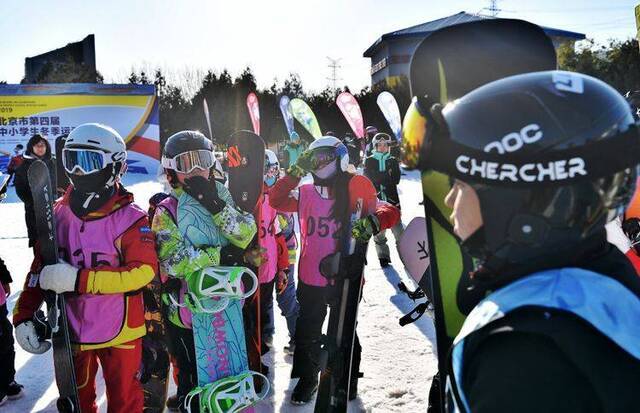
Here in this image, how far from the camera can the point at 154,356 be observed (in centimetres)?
338

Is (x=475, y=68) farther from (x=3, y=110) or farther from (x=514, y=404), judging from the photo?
(x=3, y=110)

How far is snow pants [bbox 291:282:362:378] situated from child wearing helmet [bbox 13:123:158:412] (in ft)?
4.34

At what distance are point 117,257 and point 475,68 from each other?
77.2 inches

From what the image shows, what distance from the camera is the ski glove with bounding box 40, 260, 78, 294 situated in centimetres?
249

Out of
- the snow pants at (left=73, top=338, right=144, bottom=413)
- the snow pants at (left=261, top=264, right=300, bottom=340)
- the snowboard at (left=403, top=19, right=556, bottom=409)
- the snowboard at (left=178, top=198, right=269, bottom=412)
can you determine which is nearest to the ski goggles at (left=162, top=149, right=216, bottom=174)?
the snowboard at (left=178, top=198, right=269, bottom=412)

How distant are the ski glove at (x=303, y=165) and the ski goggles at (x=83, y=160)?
63.2 inches

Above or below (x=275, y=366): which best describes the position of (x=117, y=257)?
above

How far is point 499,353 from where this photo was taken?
0.84 meters

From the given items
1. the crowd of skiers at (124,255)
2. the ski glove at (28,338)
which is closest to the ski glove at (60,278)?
the crowd of skiers at (124,255)

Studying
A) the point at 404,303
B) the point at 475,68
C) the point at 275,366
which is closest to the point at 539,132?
the point at 475,68

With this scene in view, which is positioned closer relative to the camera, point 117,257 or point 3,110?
point 117,257

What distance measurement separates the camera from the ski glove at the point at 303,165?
12.9 ft

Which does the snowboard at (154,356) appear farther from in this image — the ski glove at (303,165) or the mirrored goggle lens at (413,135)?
the mirrored goggle lens at (413,135)

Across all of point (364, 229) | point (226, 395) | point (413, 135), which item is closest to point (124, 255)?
point (226, 395)
